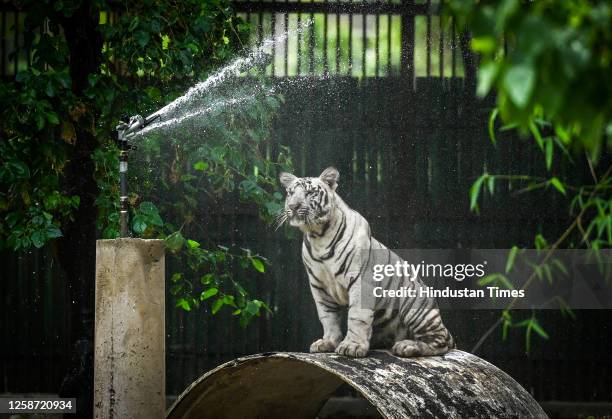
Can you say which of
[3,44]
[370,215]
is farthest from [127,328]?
[3,44]

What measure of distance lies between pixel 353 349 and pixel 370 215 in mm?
1941

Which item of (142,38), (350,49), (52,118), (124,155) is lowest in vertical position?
(124,155)

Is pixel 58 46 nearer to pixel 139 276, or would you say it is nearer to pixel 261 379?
pixel 139 276

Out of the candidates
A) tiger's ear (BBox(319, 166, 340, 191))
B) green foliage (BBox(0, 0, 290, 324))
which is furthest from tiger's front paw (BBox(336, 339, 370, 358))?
green foliage (BBox(0, 0, 290, 324))

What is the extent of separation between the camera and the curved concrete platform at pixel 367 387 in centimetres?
369

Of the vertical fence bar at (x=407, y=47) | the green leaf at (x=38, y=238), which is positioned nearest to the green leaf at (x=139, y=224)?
the green leaf at (x=38, y=238)

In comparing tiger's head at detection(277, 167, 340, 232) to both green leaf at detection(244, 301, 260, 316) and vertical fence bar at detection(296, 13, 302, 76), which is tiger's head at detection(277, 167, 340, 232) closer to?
green leaf at detection(244, 301, 260, 316)

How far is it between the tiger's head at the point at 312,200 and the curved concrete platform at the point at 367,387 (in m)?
0.62

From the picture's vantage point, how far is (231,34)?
543cm

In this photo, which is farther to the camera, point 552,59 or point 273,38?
point 273,38

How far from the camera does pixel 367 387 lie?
12.0 ft

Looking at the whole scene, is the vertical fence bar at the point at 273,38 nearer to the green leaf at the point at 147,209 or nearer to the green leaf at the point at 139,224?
the green leaf at the point at 147,209

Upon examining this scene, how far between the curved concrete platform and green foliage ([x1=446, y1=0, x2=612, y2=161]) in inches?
89.1

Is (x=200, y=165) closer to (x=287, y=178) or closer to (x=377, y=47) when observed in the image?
(x=287, y=178)
